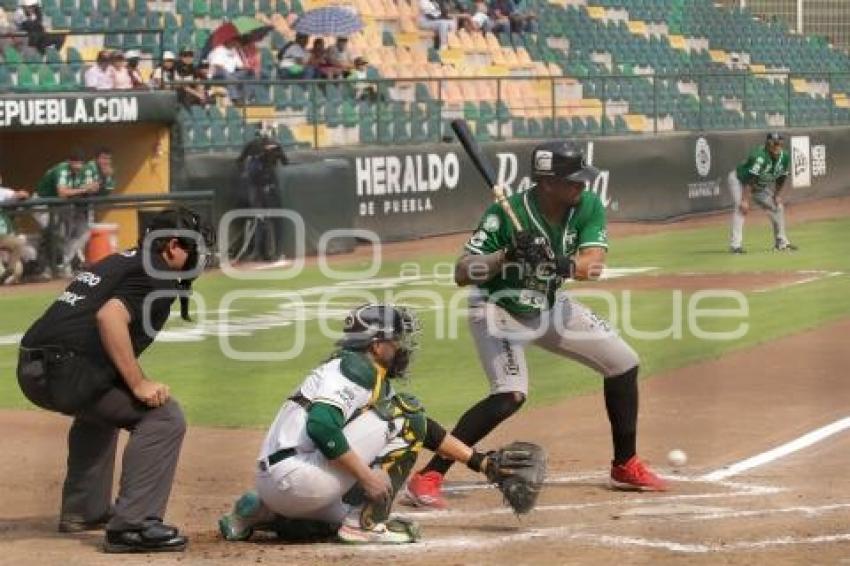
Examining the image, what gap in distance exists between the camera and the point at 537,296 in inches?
340

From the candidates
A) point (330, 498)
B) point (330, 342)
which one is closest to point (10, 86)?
point (330, 342)

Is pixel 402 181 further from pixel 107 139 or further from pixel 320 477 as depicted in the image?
pixel 320 477

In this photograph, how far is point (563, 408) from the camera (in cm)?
1198

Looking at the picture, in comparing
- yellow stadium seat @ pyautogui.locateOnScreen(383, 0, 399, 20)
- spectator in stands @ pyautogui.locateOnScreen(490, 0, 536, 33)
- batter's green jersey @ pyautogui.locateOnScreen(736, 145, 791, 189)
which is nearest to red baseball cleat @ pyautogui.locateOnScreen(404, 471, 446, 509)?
batter's green jersey @ pyautogui.locateOnScreen(736, 145, 791, 189)

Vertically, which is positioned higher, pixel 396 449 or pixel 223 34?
pixel 223 34

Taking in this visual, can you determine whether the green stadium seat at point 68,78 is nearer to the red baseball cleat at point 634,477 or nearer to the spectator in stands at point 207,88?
the spectator in stands at point 207,88

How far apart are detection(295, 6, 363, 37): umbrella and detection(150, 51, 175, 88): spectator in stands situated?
→ 3.01 m

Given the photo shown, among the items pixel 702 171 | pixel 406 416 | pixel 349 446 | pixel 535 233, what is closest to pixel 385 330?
pixel 406 416

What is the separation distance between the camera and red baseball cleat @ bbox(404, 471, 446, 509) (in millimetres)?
8492

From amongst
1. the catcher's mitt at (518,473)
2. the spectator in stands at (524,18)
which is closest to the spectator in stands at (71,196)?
the spectator in stands at (524,18)

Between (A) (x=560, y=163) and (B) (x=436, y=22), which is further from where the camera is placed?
(B) (x=436, y=22)

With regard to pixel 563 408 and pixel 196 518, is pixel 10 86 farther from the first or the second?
pixel 196 518

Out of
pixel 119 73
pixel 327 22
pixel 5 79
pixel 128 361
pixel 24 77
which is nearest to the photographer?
pixel 128 361

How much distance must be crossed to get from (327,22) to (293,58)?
0.77 m
